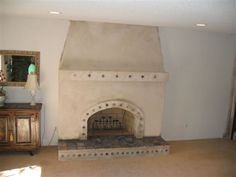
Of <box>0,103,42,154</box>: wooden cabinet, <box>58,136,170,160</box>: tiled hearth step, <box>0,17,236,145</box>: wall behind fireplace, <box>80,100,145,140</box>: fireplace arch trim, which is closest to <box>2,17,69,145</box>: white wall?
<box>0,17,236,145</box>: wall behind fireplace

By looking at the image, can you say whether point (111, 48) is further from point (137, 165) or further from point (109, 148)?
point (137, 165)

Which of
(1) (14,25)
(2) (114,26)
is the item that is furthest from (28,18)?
(2) (114,26)

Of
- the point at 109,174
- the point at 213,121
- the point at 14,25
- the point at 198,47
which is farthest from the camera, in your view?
the point at 213,121

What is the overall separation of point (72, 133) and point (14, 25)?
2.07 metres

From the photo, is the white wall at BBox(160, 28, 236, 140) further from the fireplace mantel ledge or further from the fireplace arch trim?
the fireplace arch trim

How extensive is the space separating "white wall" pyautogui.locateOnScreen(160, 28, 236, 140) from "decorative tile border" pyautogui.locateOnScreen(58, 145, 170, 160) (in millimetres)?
793

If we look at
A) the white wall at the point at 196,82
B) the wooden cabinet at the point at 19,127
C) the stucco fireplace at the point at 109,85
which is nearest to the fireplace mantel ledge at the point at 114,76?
the stucco fireplace at the point at 109,85

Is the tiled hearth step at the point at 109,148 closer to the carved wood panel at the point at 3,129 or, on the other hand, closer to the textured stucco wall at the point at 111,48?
the carved wood panel at the point at 3,129

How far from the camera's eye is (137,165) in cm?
414

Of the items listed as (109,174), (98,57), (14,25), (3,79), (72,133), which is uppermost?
(14,25)

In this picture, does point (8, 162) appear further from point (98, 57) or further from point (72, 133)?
point (98, 57)

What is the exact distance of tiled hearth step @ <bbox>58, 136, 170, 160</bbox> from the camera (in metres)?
4.19

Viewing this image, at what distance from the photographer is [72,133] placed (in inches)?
179

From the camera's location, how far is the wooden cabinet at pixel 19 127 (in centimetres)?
411
